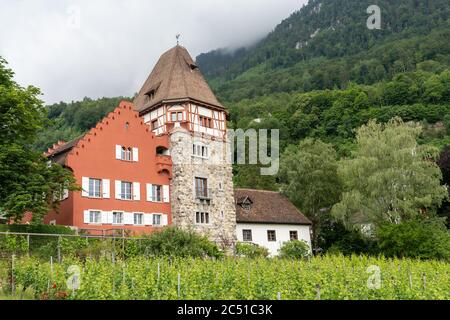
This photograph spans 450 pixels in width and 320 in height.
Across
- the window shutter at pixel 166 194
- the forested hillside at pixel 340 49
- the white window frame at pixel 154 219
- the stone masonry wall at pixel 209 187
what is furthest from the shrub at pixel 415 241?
the forested hillside at pixel 340 49

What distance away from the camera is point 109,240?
1094 inches

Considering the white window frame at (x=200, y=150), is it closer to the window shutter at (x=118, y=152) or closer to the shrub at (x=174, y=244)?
the window shutter at (x=118, y=152)

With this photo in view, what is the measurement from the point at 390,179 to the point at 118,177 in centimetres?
2027

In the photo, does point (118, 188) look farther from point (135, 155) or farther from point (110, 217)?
point (135, 155)

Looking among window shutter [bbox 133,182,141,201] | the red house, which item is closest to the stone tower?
the red house

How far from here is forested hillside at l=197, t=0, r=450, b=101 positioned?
113 metres

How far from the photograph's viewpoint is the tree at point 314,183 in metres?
46.9

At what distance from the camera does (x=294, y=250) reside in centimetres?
3819

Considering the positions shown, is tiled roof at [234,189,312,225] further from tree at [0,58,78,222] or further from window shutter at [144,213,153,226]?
tree at [0,58,78,222]

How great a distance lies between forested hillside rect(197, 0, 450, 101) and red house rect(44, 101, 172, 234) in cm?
7652

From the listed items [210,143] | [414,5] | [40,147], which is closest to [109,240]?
[210,143]

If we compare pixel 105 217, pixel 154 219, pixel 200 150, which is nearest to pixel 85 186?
pixel 105 217

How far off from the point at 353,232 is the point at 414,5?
123m
